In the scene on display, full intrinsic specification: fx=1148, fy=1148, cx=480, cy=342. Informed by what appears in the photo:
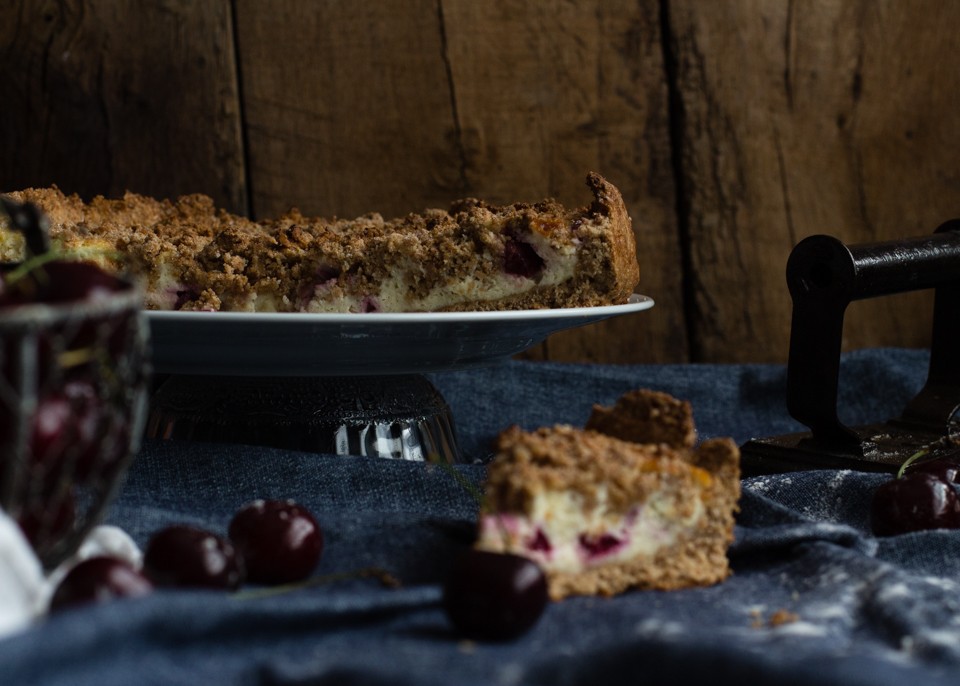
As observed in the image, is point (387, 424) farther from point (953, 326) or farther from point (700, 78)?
point (700, 78)

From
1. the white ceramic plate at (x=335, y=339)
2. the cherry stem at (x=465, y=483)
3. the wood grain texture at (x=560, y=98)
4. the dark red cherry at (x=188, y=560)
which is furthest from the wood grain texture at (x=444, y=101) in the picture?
the dark red cherry at (x=188, y=560)

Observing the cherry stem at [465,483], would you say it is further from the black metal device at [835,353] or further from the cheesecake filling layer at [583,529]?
the black metal device at [835,353]

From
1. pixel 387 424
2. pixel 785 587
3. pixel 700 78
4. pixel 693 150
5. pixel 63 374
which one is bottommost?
pixel 785 587

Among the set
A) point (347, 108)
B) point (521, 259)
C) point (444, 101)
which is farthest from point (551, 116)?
point (521, 259)

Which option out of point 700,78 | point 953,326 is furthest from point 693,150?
point 953,326

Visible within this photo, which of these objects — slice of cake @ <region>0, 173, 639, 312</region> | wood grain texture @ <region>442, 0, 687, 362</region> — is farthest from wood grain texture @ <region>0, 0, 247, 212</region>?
slice of cake @ <region>0, 173, 639, 312</region>

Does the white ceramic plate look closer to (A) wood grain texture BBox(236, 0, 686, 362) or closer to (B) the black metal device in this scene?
(B) the black metal device
